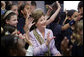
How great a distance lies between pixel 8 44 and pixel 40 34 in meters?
0.50

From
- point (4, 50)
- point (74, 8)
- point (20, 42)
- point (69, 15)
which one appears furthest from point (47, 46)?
point (74, 8)

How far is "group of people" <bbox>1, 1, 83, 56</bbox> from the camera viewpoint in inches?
66.7

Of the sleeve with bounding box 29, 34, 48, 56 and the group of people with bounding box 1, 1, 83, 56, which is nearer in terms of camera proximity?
the group of people with bounding box 1, 1, 83, 56

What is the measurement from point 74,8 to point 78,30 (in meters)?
1.20

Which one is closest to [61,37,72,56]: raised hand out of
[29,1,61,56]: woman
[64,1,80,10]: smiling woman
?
[29,1,61,56]: woman

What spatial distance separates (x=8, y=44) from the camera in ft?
5.40

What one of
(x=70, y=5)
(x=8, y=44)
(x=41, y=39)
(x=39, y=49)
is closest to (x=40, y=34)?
(x=41, y=39)

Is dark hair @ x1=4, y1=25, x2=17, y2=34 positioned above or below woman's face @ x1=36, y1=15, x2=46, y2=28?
below

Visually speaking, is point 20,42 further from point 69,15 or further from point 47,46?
point 69,15

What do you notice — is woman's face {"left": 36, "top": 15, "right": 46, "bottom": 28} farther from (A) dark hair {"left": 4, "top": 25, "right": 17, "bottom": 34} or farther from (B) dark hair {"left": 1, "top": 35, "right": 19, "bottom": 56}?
(B) dark hair {"left": 1, "top": 35, "right": 19, "bottom": 56}

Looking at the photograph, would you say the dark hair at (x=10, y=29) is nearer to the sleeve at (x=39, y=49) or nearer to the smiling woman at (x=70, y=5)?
the sleeve at (x=39, y=49)

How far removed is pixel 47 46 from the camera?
193cm

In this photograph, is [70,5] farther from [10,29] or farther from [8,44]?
[8,44]

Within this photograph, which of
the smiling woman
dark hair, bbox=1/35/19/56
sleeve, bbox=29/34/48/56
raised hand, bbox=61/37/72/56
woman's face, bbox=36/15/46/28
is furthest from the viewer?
the smiling woman
